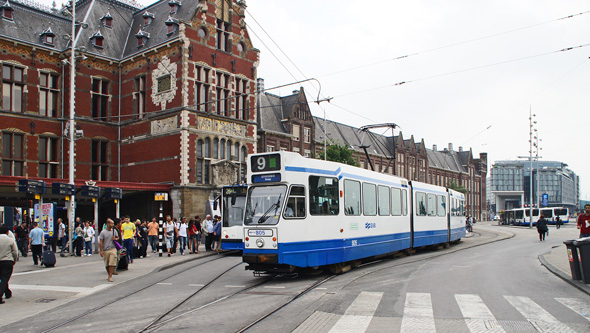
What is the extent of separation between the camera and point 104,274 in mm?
15367

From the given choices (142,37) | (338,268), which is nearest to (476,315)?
(338,268)

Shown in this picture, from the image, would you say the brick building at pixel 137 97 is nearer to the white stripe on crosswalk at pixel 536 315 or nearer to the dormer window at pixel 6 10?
the dormer window at pixel 6 10

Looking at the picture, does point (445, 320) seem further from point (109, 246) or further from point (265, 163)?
point (109, 246)

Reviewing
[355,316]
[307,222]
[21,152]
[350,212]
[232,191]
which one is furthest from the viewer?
[21,152]

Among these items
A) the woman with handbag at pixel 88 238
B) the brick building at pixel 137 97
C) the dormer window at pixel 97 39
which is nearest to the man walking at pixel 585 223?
the woman with handbag at pixel 88 238

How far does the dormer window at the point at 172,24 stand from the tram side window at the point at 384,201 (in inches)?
881

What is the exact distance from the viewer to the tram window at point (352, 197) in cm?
1448

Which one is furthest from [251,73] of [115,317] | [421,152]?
[421,152]

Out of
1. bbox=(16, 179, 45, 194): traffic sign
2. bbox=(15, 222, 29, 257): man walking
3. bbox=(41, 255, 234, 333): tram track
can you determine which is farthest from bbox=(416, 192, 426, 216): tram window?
bbox=(15, 222, 29, 257): man walking

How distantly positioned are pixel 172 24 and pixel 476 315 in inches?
1202

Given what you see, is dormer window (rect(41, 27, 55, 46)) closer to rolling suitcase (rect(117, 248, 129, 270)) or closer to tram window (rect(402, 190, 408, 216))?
rolling suitcase (rect(117, 248, 129, 270))

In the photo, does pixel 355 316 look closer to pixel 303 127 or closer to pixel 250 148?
pixel 250 148

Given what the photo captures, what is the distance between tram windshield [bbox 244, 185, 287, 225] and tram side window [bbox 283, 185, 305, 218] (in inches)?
7.1

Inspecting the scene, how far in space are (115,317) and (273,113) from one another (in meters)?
42.4
